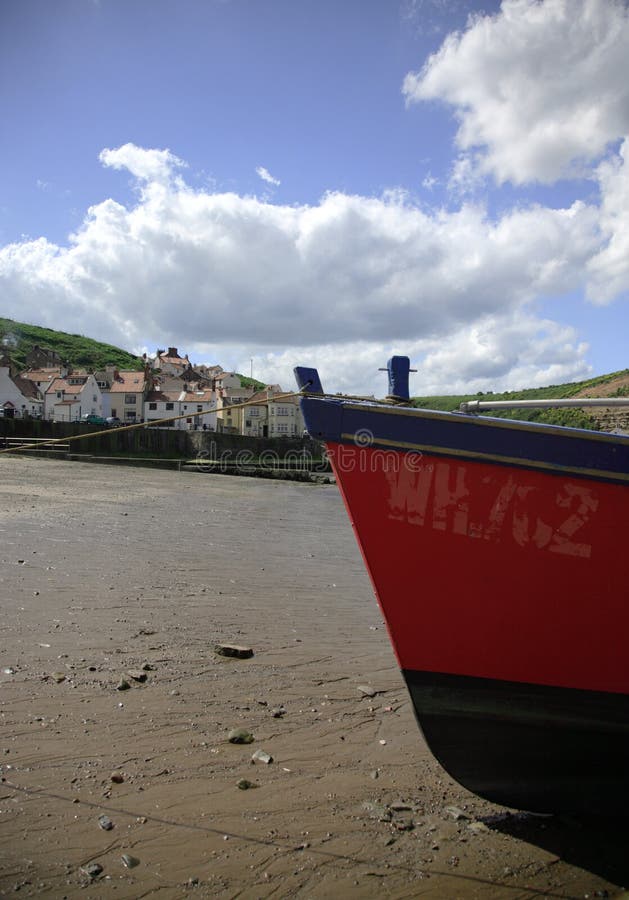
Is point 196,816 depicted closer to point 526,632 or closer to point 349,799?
point 349,799

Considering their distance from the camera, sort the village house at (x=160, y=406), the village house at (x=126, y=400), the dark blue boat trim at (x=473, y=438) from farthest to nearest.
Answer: the village house at (x=160, y=406), the village house at (x=126, y=400), the dark blue boat trim at (x=473, y=438)

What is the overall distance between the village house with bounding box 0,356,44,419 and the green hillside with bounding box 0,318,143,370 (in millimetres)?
47377

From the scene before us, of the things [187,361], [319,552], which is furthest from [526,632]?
[187,361]

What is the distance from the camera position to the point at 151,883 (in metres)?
3.10

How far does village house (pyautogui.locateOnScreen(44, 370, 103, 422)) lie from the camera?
73.3 metres

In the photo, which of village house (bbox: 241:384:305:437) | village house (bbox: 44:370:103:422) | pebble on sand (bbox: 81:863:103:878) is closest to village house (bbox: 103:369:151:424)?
village house (bbox: 44:370:103:422)

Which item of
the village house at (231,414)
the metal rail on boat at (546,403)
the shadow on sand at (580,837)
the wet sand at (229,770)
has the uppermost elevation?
the village house at (231,414)

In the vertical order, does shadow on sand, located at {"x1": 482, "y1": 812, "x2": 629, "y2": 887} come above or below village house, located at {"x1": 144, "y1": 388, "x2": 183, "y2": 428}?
below

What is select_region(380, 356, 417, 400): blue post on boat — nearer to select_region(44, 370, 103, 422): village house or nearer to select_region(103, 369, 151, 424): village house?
select_region(44, 370, 103, 422): village house

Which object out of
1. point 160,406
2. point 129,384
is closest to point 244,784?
point 160,406

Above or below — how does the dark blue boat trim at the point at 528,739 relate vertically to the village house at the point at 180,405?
below

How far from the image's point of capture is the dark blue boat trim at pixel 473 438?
3.77 metres

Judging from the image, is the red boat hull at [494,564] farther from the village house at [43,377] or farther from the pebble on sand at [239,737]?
the village house at [43,377]

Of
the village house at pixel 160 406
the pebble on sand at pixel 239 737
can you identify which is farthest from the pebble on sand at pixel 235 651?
the village house at pixel 160 406
